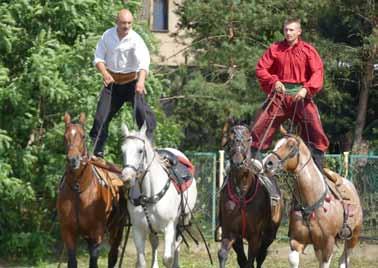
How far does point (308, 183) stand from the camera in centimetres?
1037

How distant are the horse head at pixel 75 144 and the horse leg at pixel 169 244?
1309mm

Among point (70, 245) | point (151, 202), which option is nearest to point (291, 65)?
point (151, 202)

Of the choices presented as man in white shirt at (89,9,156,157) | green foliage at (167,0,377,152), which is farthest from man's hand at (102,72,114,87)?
green foliage at (167,0,377,152)

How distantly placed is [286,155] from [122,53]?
2.66 meters

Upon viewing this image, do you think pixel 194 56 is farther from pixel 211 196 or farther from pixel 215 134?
pixel 211 196

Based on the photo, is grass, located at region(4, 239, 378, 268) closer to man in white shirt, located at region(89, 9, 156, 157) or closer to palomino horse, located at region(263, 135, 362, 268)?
man in white shirt, located at region(89, 9, 156, 157)

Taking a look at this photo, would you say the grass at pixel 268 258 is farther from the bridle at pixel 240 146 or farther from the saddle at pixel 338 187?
the bridle at pixel 240 146

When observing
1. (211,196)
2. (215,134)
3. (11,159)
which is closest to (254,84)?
(215,134)

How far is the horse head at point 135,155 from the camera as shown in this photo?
10.1 m

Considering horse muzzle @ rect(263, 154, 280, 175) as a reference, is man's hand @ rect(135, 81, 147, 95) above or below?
above

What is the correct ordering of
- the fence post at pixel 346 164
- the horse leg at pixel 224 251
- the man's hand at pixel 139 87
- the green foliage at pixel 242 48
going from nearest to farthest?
the horse leg at pixel 224 251, the man's hand at pixel 139 87, the fence post at pixel 346 164, the green foliage at pixel 242 48

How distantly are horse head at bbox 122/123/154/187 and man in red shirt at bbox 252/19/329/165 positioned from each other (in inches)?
55.6

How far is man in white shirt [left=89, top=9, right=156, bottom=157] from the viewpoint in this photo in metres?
11.4

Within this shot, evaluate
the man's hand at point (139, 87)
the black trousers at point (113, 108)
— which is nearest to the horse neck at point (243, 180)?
the black trousers at point (113, 108)
